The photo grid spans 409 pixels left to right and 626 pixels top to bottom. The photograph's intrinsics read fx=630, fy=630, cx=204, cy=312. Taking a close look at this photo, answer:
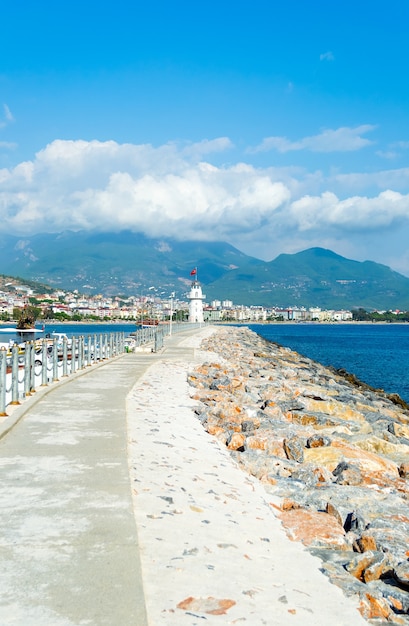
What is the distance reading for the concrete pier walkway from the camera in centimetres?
387

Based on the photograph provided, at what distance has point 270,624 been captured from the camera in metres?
3.86

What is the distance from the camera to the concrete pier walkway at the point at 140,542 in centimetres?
387

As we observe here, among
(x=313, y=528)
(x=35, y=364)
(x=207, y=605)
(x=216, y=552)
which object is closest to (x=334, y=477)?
(x=313, y=528)

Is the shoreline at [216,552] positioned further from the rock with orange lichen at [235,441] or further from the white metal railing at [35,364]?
the white metal railing at [35,364]

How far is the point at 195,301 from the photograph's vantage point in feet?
307

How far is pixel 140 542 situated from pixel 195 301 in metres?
88.8

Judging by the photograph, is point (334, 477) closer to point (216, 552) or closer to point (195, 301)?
point (216, 552)

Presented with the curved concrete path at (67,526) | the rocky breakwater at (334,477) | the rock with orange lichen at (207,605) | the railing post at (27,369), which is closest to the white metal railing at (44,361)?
the railing post at (27,369)

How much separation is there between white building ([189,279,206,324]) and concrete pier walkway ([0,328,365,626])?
81.5 m

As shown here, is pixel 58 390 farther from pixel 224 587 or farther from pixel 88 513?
pixel 224 587

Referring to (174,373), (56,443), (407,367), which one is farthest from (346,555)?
(407,367)

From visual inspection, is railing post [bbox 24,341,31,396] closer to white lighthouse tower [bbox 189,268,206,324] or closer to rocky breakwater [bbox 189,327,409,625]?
rocky breakwater [bbox 189,327,409,625]

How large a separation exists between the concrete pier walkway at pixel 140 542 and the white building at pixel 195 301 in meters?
81.5

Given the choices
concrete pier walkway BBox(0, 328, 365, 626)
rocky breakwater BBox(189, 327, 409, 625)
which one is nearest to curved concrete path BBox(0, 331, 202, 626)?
concrete pier walkway BBox(0, 328, 365, 626)
